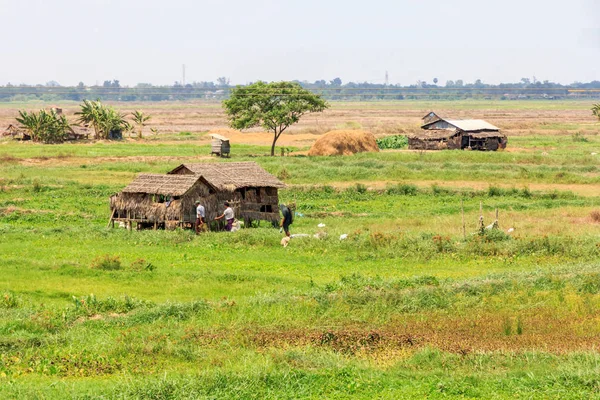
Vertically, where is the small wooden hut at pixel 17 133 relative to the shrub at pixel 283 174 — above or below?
above

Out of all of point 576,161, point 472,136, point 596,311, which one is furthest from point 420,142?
point 596,311

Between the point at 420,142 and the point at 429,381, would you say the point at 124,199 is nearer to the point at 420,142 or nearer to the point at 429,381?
the point at 429,381

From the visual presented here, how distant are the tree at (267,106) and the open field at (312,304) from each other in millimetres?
22646

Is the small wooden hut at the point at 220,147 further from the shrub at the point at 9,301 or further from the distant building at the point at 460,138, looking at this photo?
the shrub at the point at 9,301

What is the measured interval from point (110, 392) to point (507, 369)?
6834 millimetres

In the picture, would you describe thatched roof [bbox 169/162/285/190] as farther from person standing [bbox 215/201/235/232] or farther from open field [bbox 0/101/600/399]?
open field [bbox 0/101/600/399]

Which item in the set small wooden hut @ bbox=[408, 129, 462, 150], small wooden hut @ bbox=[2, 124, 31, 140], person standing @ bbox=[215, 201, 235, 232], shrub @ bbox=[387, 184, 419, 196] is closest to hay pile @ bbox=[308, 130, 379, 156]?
small wooden hut @ bbox=[408, 129, 462, 150]

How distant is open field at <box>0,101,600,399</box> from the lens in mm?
14562

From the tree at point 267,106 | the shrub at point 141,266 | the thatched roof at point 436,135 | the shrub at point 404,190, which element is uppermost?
the tree at point 267,106

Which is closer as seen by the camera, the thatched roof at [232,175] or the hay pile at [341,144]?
the thatched roof at [232,175]

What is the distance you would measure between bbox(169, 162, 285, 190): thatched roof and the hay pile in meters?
27.1

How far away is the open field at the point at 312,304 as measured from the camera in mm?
14562

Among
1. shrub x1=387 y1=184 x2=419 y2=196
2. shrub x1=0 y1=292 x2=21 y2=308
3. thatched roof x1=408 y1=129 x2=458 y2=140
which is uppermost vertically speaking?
thatched roof x1=408 y1=129 x2=458 y2=140

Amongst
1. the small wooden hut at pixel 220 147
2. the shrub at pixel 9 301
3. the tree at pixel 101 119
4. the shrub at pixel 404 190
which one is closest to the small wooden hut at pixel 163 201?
the shrub at pixel 9 301
